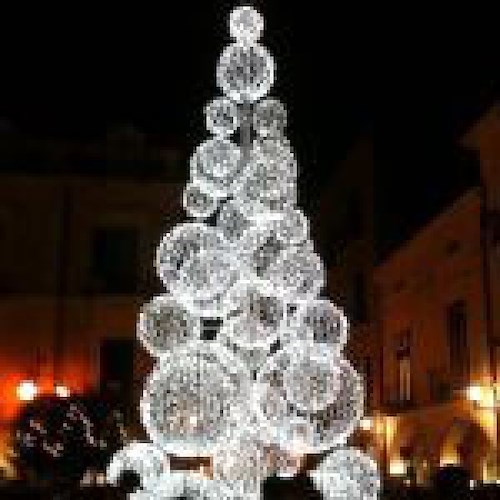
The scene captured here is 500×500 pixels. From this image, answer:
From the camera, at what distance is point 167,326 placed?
11.8 m

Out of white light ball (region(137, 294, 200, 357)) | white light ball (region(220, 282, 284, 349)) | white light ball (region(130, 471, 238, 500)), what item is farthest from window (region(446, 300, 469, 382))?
white light ball (region(130, 471, 238, 500))

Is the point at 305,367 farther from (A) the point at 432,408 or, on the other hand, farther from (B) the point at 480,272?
(A) the point at 432,408

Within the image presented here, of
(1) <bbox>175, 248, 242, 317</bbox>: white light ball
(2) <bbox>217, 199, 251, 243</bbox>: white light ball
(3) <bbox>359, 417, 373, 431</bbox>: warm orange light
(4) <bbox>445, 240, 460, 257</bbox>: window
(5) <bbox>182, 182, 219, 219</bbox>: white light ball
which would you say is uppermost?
(4) <bbox>445, 240, 460, 257</bbox>: window

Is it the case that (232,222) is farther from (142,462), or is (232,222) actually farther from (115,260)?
(115,260)

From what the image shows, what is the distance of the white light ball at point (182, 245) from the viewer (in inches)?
456

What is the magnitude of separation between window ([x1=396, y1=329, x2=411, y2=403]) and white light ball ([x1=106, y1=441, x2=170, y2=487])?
11717 mm

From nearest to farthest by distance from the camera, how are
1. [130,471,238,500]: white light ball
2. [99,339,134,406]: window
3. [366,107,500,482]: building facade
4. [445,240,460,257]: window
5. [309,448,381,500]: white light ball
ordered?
1. [130,471,238,500]: white light ball
2. [309,448,381,500]: white light ball
3. [366,107,500,482]: building facade
4. [445,240,460,257]: window
5. [99,339,134,406]: window

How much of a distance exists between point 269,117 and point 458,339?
30.2 feet

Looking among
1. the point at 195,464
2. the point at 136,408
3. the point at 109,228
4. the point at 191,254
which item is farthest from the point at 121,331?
the point at 191,254

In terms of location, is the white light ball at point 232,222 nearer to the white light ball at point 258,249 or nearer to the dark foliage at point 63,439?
the white light ball at point 258,249

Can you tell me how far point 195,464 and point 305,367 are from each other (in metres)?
4.60

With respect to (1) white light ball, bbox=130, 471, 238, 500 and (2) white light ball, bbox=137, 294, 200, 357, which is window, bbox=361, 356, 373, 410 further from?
(1) white light ball, bbox=130, 471, 238, 500

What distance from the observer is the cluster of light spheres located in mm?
10852

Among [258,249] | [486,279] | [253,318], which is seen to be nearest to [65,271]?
[486,279]
